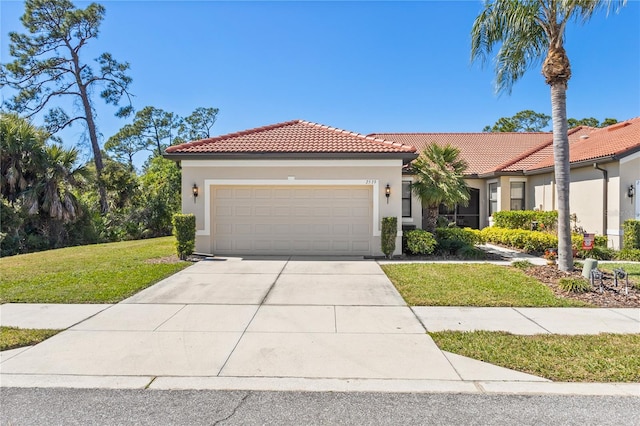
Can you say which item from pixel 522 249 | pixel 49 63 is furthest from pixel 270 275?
pixel 49 63

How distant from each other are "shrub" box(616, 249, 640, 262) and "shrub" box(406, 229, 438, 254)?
552 cm

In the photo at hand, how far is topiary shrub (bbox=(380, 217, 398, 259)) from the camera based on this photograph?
10961 mm

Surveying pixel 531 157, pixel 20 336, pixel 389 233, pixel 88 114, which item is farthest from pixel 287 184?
pixel 88 114

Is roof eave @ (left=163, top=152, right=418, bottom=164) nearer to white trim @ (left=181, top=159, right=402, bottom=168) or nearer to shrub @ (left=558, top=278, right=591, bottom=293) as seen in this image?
white trim @ (left=181, top=159, right=402, bottom=168)

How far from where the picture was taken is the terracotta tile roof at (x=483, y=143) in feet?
62.8

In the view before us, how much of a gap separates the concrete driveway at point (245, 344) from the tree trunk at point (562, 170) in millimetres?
4593

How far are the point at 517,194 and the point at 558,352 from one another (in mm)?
14242

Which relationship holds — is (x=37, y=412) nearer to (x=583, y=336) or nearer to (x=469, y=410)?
(x=469, y=410)

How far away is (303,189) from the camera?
456 inches

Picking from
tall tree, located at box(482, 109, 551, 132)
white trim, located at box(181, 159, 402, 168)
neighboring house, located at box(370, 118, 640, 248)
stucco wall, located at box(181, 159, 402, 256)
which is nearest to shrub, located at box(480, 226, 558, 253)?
neighboring house, located at box(370, 118, 640, 248)

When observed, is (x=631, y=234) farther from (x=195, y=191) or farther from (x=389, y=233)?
(x=195, y=191)

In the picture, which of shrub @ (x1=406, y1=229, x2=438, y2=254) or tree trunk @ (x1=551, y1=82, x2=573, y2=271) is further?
shrub @ (x1=406, y1=229, x2=438, y2=254)

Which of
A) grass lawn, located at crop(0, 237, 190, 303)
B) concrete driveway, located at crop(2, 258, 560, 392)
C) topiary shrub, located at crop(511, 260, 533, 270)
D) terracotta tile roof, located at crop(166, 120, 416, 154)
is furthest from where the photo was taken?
terracotta tile roof, located at crop(166, 120, 416, 154)

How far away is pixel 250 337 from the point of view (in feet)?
15.5
